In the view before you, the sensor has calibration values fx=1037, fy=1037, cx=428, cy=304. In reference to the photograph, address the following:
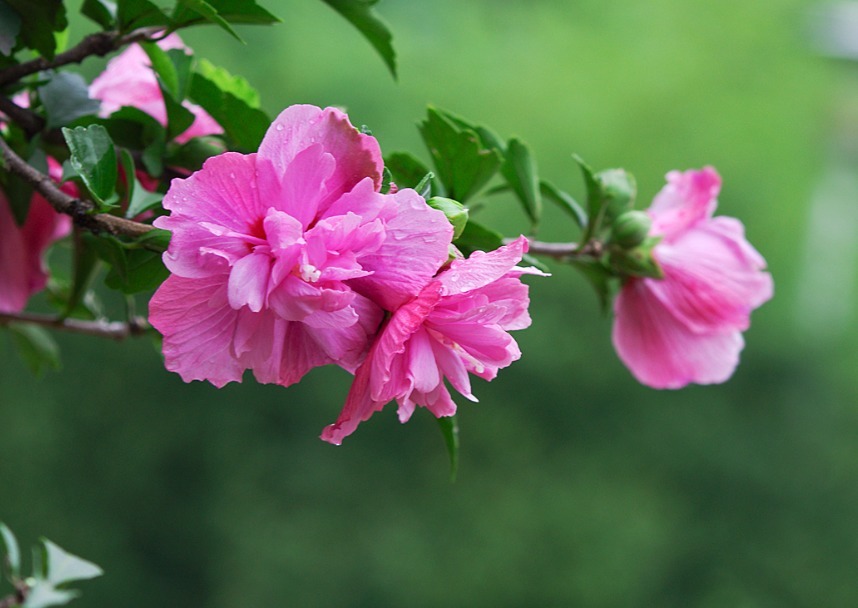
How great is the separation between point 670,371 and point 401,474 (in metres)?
3.09

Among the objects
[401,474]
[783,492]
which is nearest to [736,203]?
[783,492]

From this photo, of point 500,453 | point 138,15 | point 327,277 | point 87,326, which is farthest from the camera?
point 500,453

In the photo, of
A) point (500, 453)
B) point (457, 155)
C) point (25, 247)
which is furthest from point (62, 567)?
point (500, 453)

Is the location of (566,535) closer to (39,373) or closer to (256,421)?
(256,421)

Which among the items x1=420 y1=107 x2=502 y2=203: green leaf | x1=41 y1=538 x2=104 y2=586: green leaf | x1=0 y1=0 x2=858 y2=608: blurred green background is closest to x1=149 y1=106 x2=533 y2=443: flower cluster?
x1=420 y1=107 x2=502 y2=203: green leaf

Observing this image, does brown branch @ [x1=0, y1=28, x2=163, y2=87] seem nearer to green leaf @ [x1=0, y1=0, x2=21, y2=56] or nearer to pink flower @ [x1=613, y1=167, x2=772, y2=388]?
green leaf @ [x1=0, y1=0, x2=21, y2=56]

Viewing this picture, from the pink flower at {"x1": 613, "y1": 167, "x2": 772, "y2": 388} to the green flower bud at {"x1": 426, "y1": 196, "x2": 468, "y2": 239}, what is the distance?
0.15 meters

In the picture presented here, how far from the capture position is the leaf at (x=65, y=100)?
32 centimetres

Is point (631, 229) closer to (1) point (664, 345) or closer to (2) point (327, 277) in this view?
(1) point (664, 345)

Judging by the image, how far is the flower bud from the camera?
0.36 meters

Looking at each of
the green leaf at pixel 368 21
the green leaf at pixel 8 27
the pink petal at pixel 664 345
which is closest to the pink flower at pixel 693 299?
the pink petal at pixel 664 345

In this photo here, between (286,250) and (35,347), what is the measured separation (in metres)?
Answer: 0.32

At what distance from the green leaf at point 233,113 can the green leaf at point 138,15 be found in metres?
0.02

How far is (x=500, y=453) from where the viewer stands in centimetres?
336
